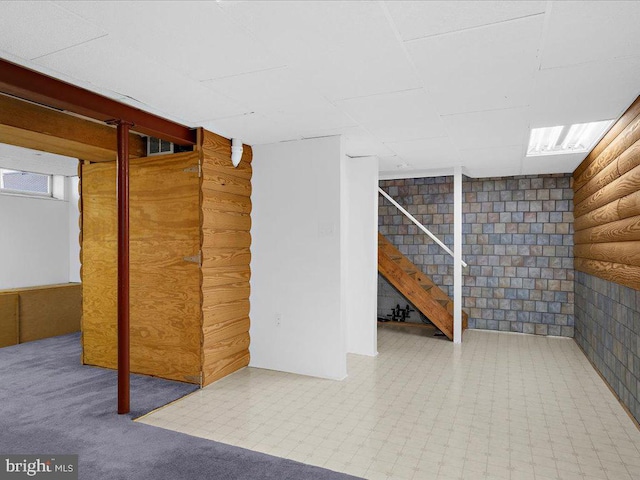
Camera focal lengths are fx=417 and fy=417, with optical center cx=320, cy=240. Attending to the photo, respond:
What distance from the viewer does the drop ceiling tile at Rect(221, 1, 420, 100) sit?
1847 mm

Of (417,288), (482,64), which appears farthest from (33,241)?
(482,64)

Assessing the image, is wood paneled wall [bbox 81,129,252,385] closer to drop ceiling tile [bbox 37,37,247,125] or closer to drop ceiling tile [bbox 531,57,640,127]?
drop ceiling tile [bbox 37,37,247,125]

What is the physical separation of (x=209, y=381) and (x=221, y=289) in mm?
863

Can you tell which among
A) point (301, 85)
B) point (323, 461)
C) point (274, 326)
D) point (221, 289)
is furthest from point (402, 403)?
point (301, 85)

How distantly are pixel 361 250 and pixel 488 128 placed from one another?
2.05 metres

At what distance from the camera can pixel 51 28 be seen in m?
2.03

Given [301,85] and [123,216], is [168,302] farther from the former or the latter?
[301,85]

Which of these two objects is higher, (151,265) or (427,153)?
(427,153)

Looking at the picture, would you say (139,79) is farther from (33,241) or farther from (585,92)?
(33,241)

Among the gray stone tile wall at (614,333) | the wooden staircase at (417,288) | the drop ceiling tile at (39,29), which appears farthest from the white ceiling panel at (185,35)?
the wooden staircase at (417,288)

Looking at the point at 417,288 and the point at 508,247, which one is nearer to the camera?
the point at 417,288

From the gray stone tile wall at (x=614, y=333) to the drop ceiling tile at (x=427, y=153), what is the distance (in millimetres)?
2049

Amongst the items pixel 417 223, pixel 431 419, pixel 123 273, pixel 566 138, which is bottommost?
pixel 431 419

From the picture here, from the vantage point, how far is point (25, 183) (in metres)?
6.40
